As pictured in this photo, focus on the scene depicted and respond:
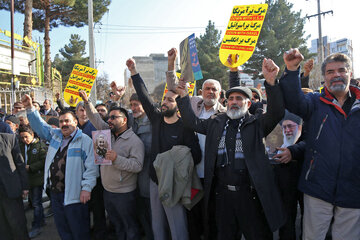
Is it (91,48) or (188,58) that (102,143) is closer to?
(188,58)

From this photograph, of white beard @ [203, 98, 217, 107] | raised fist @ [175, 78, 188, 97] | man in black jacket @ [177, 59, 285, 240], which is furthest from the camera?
white beard @ [203, 98, 217, 107]

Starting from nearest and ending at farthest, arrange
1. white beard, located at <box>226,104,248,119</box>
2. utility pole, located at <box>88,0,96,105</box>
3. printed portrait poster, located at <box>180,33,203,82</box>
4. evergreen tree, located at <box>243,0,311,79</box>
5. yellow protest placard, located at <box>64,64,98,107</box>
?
white beard, located at <box>226,104,248,119</box>, printed portrait poster, located at <box>180,33,203,82</box>, yellow protest placard, located at <box>64,64,98,107</box>, utility pole, located at <box>88,0,96,105</box>, evergreen tree, located at <box>243,0,311,79</box>

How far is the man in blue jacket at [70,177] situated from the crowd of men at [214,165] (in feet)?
0.04

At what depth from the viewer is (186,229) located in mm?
3217

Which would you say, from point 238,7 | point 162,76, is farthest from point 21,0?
point 162,76

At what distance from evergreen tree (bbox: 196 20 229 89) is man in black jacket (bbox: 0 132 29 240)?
2540 cm

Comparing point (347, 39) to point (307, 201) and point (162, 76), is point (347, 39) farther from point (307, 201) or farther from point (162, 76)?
point (307, 201)

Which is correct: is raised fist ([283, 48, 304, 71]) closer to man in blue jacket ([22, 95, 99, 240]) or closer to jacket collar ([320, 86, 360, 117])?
jacket collar ([320, 86, 360, 117])

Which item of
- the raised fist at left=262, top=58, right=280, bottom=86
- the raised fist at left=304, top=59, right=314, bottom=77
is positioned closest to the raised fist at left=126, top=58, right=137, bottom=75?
the raised fist at left=262, top=58, right=280, bottom=86

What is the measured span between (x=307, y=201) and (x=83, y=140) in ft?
9.22

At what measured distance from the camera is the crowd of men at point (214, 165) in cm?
240

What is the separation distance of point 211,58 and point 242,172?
29789 millimetres

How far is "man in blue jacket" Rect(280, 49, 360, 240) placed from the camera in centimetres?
231

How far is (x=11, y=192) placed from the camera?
365cm
